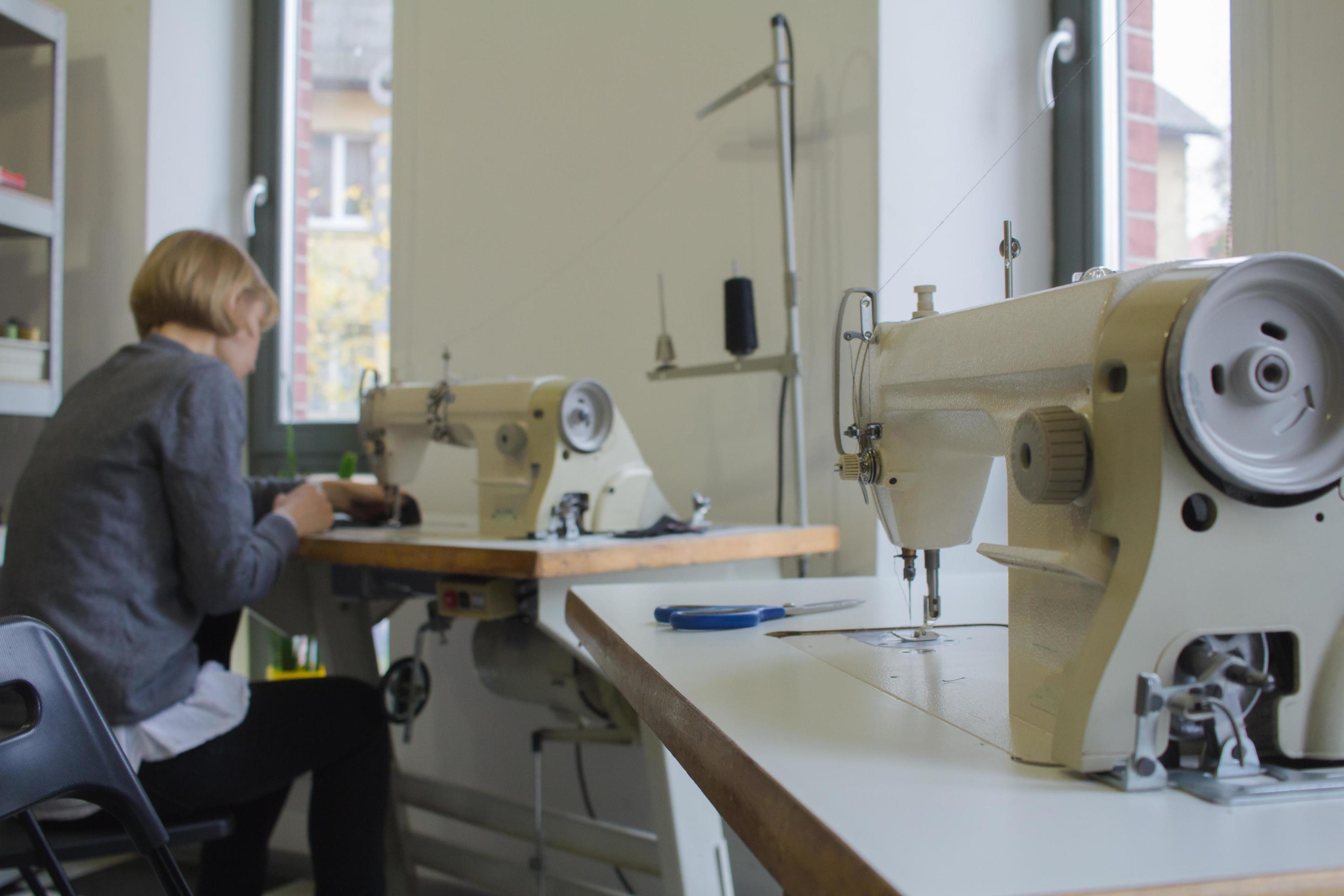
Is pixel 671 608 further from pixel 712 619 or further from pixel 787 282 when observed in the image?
pixel 787 282

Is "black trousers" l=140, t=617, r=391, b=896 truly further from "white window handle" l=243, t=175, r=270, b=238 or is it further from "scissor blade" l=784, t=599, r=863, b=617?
"white window handle" l=243, t=175, r=270, b=238

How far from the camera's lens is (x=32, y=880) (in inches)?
47.4

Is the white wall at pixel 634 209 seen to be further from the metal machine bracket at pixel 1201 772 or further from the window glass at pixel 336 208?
the metal machine bracket at pixel 1201 772

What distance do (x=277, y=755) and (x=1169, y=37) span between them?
1.49 metres

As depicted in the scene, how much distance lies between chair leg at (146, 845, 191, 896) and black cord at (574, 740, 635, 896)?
1.28 meters

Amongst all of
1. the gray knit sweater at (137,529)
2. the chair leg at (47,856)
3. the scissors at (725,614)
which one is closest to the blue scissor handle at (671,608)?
the scissors at (725,614)

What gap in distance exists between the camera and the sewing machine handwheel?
6.14ft

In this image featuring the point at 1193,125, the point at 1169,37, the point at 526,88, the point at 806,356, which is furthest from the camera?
the point at 526,88

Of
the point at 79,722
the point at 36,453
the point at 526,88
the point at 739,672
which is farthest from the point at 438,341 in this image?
the point at 739,672

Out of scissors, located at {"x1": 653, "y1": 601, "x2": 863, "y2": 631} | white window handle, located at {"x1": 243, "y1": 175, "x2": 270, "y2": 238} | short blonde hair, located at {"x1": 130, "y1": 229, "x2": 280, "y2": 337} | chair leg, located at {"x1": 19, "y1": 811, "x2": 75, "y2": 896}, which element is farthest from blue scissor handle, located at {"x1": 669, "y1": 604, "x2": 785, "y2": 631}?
white window handle, located at {"x1": 243, "y1": 175, "x2": 270, "y2": 238}

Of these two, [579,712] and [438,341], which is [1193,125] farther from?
[438,341]

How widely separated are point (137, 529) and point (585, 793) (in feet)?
3.88

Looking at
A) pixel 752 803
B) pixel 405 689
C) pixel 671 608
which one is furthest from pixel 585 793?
pixel 752 803

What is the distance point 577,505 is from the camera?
1733 millimetres
